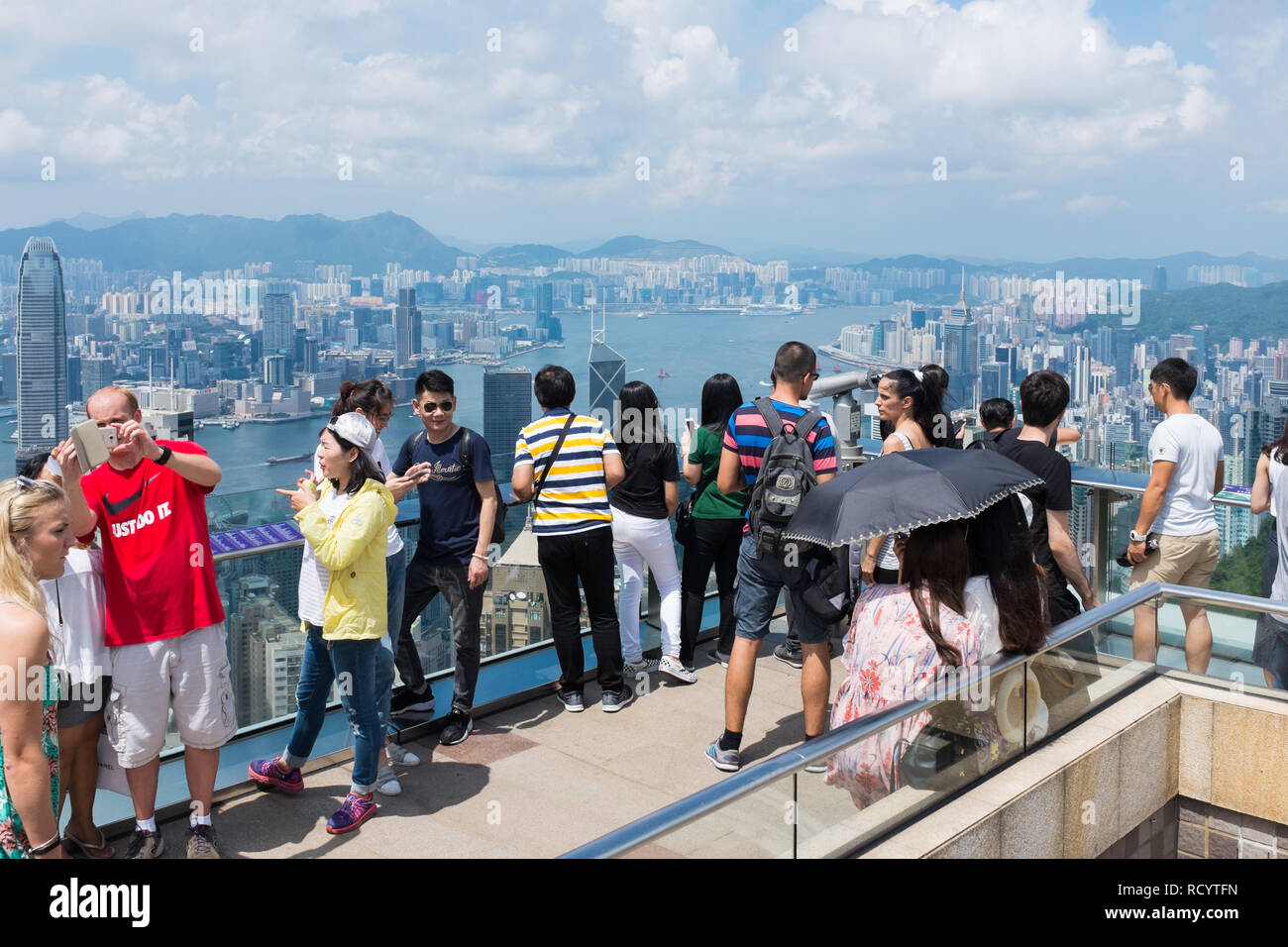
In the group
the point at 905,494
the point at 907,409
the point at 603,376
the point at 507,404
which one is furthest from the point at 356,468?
the point at 507,404

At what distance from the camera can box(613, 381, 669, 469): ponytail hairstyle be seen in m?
5.59

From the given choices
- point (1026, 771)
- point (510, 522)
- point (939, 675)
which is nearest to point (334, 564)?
point (510, 522)

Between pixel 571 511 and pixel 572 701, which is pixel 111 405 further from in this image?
pixel 572 701

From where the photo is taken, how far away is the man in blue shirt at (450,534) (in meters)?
5.04

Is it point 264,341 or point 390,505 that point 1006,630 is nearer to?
point 390,505

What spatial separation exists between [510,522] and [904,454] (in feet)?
8.89

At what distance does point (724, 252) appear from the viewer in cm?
5403

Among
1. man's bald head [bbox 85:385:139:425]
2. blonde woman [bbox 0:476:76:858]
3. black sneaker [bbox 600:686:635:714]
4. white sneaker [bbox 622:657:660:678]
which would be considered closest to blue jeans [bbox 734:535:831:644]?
black sneaker [bbox 600:686:635:714]

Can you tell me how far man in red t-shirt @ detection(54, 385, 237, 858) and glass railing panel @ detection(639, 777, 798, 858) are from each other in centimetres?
218

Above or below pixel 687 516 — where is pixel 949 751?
below

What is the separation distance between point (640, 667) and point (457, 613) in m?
1.33

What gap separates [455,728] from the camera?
201 inches

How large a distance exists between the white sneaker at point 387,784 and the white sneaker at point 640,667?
5.38 ft

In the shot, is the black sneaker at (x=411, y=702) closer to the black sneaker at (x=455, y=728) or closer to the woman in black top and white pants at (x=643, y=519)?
the black sneaker at (x=455, y=728)
